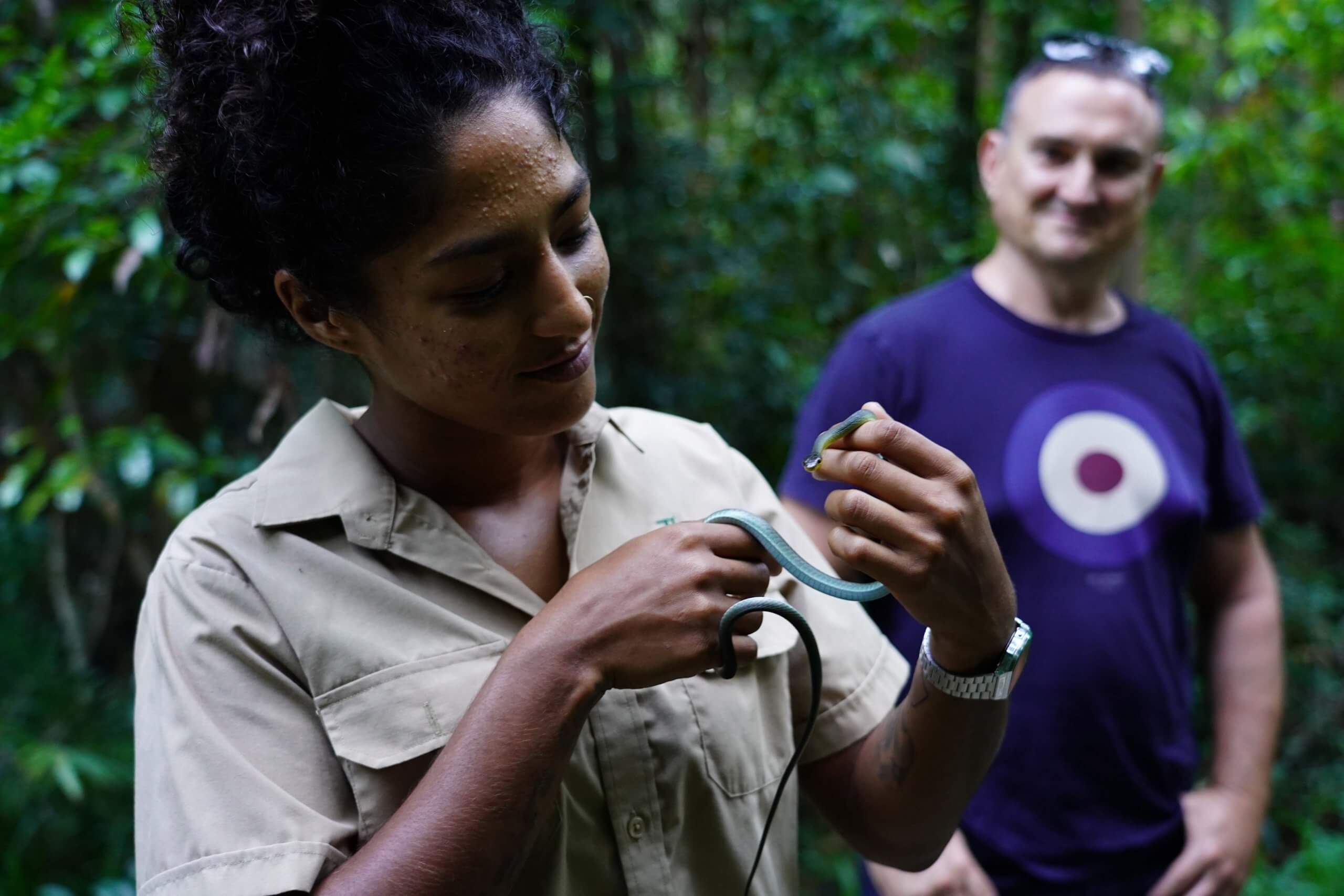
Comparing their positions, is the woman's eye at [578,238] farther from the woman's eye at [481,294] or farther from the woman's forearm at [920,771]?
the woman's forearm at [920,771]

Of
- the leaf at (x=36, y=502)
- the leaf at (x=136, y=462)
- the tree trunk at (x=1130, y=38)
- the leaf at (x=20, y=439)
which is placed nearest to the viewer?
the leaf at (x=136, y=462)

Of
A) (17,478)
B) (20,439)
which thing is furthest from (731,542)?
(20,439)

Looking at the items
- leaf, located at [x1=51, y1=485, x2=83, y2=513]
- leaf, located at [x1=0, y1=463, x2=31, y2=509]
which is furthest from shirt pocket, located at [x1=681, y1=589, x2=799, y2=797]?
leaf, located at [x1=0, y1=463, x2=31, y2=509]

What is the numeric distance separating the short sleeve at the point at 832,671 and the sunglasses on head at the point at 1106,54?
1929 mm

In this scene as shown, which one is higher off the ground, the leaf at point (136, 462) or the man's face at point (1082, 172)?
the man's face at point (1082, 172)

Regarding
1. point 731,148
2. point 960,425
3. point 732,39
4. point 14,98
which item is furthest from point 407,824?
point 731,148

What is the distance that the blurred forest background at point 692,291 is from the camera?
121 inches

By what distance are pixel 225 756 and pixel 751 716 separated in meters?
0.75

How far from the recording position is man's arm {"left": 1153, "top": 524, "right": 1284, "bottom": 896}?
8.46 feet

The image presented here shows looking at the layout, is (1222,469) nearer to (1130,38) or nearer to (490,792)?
(490,792)

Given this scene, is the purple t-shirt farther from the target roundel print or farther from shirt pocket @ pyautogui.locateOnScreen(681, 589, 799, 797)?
shirt pocket @ pyautogui.locateOnScreen(681, 589, 799, 797)

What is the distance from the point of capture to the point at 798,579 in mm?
1469

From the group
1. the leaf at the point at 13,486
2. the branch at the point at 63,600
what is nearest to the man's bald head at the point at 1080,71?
the leaf at the point at 13,486

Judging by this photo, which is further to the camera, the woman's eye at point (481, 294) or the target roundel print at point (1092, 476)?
the target roundel print at point (1092, 476)
